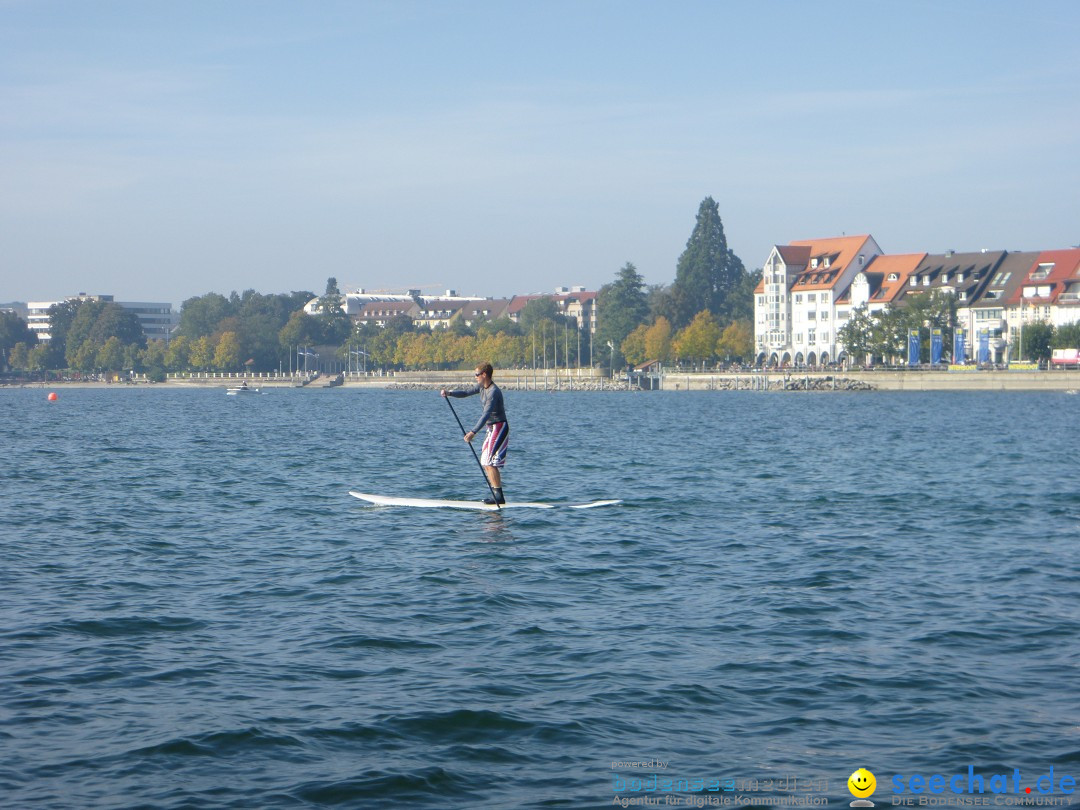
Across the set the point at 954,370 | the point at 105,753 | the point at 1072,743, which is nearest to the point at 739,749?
the point at 1072,743

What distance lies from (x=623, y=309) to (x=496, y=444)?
6304 inches

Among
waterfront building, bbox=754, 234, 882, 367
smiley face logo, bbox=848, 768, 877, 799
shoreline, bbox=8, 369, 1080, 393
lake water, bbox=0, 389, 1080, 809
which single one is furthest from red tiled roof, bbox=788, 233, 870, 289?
smiley face logo, bbox=848, 768, 877, 799

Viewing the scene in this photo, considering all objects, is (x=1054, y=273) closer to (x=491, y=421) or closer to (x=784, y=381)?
(x=784, y=381)

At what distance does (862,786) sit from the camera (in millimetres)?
8188

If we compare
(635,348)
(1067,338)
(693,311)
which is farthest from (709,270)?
(1067,338)

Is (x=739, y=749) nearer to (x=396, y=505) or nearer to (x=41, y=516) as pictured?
(x=396, y=505)

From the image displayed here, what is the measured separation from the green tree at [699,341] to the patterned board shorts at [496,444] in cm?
13848

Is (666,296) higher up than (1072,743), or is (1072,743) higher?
(666,296)

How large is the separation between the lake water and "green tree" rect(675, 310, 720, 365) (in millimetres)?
131493

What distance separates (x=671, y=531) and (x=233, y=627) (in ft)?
30.7

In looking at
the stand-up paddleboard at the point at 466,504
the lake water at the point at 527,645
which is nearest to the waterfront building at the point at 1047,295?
the lake water at the point at 527,645

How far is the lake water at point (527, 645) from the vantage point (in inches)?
342

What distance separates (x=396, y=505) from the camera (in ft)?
78.7

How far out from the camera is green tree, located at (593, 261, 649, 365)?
179000 mm
